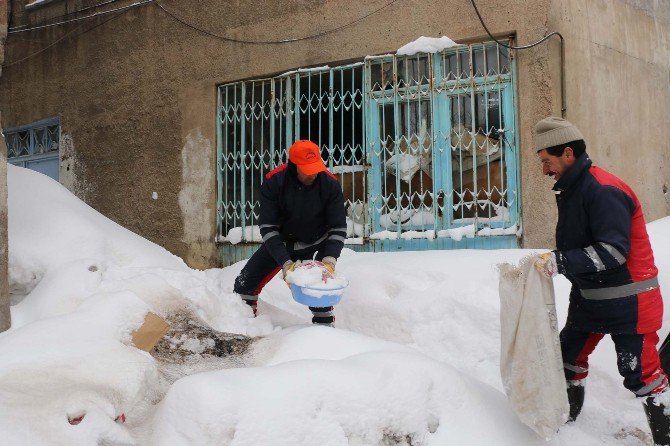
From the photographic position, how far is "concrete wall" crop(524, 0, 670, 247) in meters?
5.22

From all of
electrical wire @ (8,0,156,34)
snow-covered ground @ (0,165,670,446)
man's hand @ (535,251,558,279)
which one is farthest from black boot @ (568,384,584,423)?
electrical wire @ (8,0,156,34)

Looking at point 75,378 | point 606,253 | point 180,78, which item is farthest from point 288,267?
point 180,78

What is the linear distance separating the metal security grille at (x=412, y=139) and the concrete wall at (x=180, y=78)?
17cm

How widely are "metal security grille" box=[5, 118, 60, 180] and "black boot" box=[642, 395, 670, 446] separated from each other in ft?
26.0

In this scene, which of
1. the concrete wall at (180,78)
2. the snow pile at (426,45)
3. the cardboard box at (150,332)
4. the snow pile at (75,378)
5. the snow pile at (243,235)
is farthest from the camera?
the snow pile at (243,235)

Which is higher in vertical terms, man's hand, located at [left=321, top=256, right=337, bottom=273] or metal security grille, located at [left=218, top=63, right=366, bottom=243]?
metal security grille, located at [left=218, top=63, right=366, bottom=243]

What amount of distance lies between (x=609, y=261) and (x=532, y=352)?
1.73 feet

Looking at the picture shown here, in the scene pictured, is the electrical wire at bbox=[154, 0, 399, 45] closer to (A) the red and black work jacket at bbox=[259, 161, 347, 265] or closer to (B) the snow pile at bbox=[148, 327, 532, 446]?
(A) the red and black work jacket at bbox=[259, 161, 347, 265]

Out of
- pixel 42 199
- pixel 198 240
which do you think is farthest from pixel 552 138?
pixel 198 240

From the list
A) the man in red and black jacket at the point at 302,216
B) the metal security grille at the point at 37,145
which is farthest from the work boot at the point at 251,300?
the metal security grille at the point at 37,145

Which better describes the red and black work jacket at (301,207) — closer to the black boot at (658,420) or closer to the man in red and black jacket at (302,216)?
the man in red and black jacket at (302,216)

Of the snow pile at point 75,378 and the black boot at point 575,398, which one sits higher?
the snow pile at point 75,378

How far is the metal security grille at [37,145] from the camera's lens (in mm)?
8445

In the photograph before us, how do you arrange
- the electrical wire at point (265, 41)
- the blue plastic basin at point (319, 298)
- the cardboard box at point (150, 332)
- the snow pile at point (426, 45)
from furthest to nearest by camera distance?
the electrical wire at point (265, 41) → the snow pile at point (426, 45) → the blue plastic basin at point (319, 298) → the cardboard box at point (150, 332)
